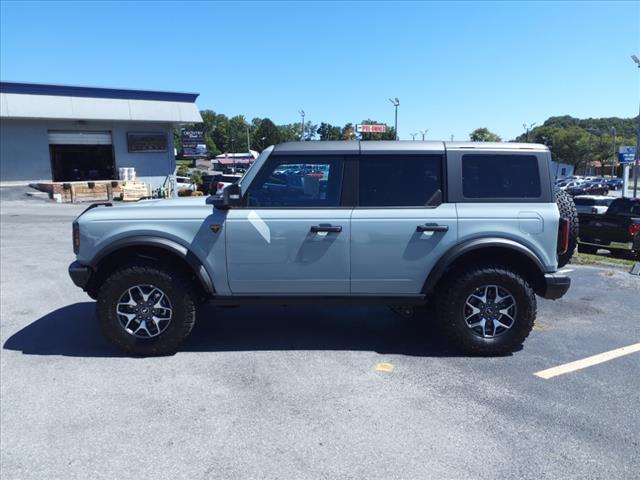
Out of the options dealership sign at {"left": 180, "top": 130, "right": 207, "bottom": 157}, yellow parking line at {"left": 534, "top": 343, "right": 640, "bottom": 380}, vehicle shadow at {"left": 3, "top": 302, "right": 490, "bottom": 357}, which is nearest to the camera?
yellow parking line at {"left": 534, "top": 343, "right": 640, "bottom": 380}

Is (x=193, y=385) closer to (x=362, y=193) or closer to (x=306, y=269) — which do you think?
(x=306, y=269)

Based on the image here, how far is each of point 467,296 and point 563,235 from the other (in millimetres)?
1073

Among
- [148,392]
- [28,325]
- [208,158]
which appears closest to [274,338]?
[148,392]

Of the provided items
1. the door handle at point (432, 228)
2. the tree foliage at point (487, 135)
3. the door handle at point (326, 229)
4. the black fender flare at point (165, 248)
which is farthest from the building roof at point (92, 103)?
the tree foliage at point (487, 135)

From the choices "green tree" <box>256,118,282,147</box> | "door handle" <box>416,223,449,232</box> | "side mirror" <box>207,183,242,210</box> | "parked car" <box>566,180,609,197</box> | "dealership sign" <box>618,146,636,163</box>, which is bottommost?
"parked car" <box>566,180,609,197</box>

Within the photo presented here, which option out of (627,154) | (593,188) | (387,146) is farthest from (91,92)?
(593,188)

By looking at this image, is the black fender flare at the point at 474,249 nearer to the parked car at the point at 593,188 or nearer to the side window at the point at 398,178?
the side window at the point at 398,178

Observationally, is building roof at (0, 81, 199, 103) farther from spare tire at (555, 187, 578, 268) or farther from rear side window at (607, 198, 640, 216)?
spare tire at (555, 187, 578, 268)

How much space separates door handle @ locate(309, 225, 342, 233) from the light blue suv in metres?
0.02

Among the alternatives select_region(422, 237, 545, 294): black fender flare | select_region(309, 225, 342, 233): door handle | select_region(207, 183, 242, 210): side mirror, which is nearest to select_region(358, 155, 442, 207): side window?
select_region(309, 225, 342, 233): door handle

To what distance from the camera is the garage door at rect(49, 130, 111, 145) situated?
25.9 meters

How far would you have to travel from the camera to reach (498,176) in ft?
14.2

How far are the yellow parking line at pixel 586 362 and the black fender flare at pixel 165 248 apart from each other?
3042 mm

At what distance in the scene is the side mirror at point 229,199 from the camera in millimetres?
4211
